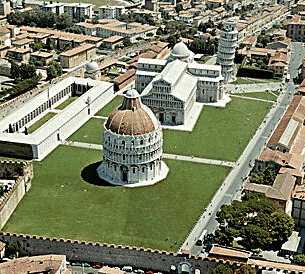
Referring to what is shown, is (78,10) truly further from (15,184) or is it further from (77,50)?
(15,184)

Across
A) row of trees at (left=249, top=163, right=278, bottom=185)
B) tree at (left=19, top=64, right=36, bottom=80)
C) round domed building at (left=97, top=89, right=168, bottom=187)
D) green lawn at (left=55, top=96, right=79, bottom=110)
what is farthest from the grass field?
tree at (left=19, top=64, right=36, bottom=80)

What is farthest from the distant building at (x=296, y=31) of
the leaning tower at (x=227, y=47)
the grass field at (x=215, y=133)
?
the grass field at (x=215, y=133)

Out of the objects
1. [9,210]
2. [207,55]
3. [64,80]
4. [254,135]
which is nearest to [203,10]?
[207,55]

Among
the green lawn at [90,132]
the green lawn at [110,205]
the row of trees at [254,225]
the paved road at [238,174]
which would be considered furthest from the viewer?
the green lawn at [90,132]

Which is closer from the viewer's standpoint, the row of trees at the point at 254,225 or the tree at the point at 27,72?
the row of trees at the point at 254,225

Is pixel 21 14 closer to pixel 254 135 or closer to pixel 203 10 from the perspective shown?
pixel 203 10

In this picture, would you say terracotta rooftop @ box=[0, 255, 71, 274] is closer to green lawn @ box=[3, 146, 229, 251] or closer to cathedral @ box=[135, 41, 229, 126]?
green lawn @ box=[3, 146, 229, 251]

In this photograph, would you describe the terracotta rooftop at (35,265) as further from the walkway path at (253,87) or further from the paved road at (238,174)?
the walkway path at (253,87)
